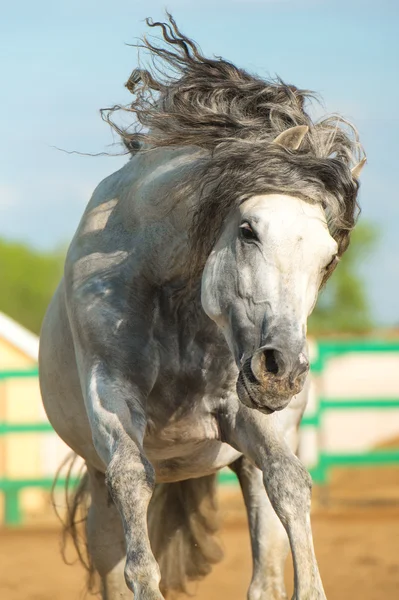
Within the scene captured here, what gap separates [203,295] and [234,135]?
2.00 ft

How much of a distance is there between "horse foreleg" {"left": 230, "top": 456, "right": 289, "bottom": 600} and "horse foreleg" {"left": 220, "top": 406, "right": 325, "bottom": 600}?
771 millimetres

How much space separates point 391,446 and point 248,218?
48.0 ft

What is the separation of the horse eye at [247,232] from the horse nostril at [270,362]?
402mm

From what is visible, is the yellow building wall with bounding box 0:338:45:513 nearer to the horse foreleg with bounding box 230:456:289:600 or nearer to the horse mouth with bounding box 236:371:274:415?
the horse foreleg with bounding box 230:456:289:600

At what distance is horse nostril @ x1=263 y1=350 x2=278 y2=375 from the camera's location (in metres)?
2.94

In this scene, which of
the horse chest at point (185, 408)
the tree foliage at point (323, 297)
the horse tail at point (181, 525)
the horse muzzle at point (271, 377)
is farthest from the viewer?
the tree foliage at point (323, 297)

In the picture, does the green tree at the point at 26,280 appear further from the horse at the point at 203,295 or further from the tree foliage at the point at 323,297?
the horse at the point at 203,295

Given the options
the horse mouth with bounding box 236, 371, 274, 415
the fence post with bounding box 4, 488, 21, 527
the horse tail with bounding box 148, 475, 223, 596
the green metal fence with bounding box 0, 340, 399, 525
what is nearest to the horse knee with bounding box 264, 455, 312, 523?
the horse mouth with bounding box 236, 371, 274, 415

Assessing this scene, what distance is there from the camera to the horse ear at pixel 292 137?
333 centimetres

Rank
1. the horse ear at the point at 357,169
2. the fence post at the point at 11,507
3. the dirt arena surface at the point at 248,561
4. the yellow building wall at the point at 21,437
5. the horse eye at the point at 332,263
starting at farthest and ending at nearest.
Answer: the yellow building wall at the point at 21,437 < the fence post at the point at 11,507 < the dirt arena surface at the point at 248,561 < the horse ear at the point at 357,169 < the horse eye at the point at 332,263

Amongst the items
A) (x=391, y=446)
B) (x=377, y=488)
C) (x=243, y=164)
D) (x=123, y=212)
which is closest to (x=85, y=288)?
(x=123, y=212)

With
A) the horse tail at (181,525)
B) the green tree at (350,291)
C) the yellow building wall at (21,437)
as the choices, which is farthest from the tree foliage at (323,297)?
the horse tail at (181,525)

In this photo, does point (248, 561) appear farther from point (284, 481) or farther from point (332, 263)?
point (332, 263)

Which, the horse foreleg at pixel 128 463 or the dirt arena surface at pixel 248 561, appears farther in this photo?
the dirt arena surface at pixel 248 561
